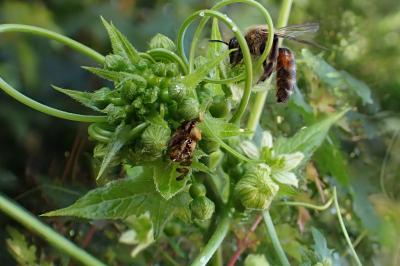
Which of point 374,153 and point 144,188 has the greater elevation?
point 144,188

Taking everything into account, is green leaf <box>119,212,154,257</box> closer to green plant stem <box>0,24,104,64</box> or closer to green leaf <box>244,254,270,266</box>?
green leaf <box>244,254,270,266</box>

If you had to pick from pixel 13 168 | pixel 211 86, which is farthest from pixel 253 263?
pixel 13 168

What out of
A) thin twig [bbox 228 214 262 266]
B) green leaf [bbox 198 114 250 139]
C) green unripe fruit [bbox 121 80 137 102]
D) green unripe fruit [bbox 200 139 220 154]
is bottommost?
thin twig [bbox 228 214 262 266]

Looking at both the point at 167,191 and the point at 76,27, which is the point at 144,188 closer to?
the point at 167,191

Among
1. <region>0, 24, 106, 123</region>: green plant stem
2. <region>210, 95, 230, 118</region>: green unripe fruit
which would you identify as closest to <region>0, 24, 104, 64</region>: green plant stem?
<region>0, 24, 106, 123</region>: green plant stem

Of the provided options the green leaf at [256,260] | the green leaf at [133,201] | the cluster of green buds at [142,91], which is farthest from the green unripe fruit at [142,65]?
the green leaf at [256,260]

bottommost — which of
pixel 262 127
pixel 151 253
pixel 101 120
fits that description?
pixel 151 253

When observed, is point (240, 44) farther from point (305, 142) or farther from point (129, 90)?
point (305, 142)

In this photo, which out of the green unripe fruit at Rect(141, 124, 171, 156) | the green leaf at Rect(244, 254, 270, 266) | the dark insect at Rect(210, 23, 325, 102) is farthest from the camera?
the green leaf at Rect(244, 254, 270, 266)
